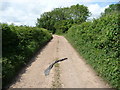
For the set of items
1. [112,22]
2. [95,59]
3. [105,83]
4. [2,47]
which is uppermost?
[112,22]

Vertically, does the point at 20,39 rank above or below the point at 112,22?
below

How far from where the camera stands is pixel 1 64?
20.8 feet

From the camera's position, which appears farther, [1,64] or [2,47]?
[2,47]

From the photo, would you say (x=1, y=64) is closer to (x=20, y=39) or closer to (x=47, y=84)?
(x=47, y=84)

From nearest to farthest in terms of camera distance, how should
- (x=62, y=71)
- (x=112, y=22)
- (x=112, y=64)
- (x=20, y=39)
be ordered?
(x=112, y=64), (x=112, y=22), (x=62, y=71), (x=20, y=39)

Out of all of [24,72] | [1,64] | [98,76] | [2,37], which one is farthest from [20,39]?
[98,76]

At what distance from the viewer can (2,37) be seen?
7.92 m

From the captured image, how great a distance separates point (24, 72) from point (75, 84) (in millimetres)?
2910

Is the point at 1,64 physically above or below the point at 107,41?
below

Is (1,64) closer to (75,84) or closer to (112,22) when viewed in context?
(75,84)

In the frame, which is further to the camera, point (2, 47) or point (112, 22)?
point (2, 47)

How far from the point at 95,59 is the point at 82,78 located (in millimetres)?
1598

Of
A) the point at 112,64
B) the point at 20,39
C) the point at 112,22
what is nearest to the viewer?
the point at 112,64

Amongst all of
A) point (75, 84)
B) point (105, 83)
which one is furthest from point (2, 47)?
point (105, 83)
